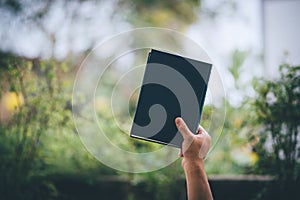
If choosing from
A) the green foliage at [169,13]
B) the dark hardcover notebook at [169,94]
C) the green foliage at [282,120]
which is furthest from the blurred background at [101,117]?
the green foliage at [169,13]

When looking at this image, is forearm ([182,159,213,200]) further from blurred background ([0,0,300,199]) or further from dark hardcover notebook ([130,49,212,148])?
blurred background ([0,0,300,199])

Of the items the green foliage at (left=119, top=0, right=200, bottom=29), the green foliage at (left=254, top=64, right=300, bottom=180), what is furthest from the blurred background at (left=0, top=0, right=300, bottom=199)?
the green foliage at (left=119, top=0, right=200, bottom=29)

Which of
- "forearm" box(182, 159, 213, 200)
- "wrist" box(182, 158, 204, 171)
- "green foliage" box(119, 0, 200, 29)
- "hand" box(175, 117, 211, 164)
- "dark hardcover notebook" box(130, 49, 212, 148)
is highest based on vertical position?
"green foliage" box(119, 0, 200, 29)

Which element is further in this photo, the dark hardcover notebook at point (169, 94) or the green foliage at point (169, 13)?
the green foliage at point (169, 13)

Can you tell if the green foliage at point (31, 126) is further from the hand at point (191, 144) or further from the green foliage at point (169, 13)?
the green foliage at point (169, 13)

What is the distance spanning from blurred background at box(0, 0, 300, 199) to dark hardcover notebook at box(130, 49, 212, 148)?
508 millimetres

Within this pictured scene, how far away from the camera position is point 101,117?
7.18 feet

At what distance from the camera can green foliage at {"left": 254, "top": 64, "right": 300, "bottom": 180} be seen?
5.49 ft

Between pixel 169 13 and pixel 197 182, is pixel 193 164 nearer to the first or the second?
pixel 197 182

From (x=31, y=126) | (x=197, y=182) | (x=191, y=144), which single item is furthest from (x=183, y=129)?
(x=31, y=126)

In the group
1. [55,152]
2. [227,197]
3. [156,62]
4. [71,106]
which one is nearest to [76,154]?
[55,152]

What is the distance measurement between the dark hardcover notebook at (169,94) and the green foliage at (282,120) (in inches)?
28.3

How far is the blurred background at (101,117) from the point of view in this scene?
1.73 meters

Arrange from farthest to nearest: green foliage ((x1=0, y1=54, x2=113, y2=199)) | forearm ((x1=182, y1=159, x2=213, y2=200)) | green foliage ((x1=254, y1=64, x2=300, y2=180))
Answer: green foliage ((x1=0, y1=54, x2=113, y2=199)) → green foliage ((x1=254, y1=64, x2=300, y2=180)) → forearm ((x1=182, y1=159, x2=213, y2=200))
